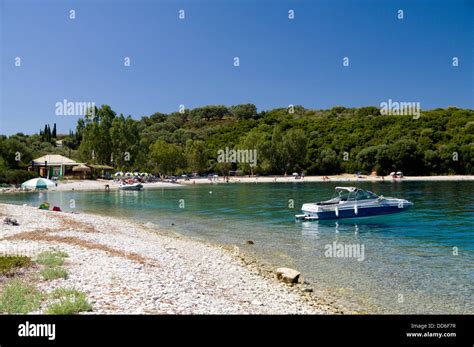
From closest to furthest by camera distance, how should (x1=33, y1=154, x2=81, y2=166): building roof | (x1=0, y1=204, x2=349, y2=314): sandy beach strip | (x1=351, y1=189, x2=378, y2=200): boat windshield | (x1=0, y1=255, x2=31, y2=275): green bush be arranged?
(x1=0, y1=204, x2=349, y2=314): sandy beach strip → (x1=0, y1=255, x2=31, y2=275): green bush → (x1=351, y1=189, x2=378, y2=200): boat windshield → (x1=33, y1=154, x2=81, y2=166): building roof

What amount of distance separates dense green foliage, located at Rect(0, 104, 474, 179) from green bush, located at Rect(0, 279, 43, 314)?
292 ft

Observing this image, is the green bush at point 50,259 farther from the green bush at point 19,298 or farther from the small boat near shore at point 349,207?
the small boat near shore at point 349,207

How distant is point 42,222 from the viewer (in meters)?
23.2

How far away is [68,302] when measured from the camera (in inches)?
301

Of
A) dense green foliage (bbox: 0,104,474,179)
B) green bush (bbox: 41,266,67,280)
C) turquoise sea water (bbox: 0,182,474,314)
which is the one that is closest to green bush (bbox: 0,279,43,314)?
green bush (bbox: 41,266,67,280)

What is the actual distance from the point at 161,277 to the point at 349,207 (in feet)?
70.5

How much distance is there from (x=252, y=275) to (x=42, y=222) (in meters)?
15.4

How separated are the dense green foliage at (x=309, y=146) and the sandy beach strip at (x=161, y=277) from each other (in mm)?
80992

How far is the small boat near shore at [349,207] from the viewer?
97.0ft

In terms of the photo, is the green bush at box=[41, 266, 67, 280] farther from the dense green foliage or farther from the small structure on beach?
the dense green foliage

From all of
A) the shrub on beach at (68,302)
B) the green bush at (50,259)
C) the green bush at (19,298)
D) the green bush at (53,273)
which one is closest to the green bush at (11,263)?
the green bush at (50,259)

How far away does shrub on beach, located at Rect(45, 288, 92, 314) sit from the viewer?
7348 mm
